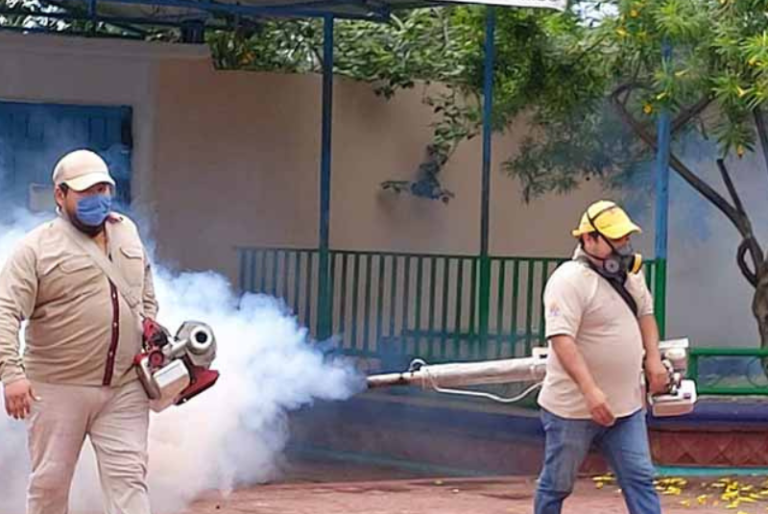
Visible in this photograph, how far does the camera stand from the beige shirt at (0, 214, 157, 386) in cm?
693

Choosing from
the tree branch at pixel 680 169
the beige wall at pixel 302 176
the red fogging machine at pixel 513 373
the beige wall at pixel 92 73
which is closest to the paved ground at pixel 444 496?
the red fogging machine at pixel 513 373

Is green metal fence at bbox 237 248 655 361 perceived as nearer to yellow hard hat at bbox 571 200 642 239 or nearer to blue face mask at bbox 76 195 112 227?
yellow hard hat at bbox 571 200 642 239

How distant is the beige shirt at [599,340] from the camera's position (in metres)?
7.69

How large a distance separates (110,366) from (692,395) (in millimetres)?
2664

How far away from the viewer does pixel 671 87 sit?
33.3 ft

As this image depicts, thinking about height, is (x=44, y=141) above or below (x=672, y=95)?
below

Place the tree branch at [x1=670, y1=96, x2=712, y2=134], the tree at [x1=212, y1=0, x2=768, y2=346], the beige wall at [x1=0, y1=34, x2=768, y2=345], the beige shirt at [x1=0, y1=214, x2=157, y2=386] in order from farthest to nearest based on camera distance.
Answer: the beige wall at [x1=0, y1=34, x2=768, y2=345]
the tree branch at [x1=670, y1=96, x2=712, y2=134]
the tree at [x1=212, y1=0, x2=768, y2=346]
the beige shirt at [x1=0, y1=214, x2=157, y2=386]

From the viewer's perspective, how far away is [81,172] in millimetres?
7000

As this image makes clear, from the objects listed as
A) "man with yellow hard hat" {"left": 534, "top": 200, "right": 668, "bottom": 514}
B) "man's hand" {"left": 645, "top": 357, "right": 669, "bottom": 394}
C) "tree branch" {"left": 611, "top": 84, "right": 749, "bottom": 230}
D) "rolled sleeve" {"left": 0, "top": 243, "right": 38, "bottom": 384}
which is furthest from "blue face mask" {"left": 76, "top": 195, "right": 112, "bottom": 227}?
"tree branch" {"left": 611, "top": 84, "right": 749, "bottom": 230}

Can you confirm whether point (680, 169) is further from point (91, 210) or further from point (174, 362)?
point (91, 210)

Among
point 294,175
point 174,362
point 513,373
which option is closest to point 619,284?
point 513,373

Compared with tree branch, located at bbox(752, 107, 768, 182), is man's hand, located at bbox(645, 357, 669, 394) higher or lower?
lower

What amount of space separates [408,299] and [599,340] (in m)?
4.91

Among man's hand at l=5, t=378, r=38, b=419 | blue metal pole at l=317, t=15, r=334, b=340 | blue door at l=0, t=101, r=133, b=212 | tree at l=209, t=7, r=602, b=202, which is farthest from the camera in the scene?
blue door at l=0, t=101, r=133, b=212
